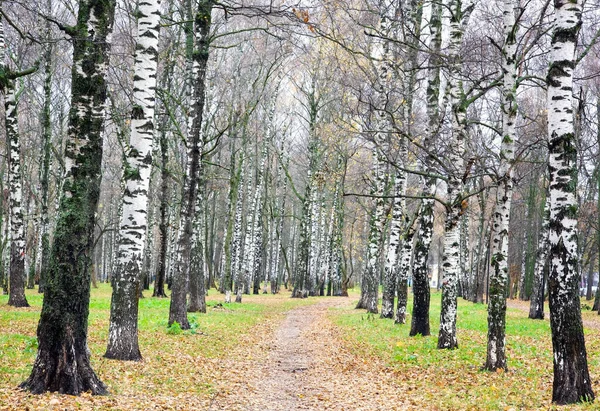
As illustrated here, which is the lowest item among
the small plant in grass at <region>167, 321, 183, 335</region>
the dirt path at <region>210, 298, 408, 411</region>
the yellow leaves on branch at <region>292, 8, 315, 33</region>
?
the dirt path at <region>210, 298, 408, 411</region>

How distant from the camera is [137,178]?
9.95 m

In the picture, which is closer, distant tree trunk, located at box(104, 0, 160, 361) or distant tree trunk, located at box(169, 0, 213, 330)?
distant tree trunk, located at box(104, 0, 160, 361)

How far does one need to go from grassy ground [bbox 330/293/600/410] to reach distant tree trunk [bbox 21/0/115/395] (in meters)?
5.07

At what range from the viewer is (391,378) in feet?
34.1

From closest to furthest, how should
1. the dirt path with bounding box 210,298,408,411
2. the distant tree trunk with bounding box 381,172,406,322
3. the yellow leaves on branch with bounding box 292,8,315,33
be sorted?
the dirt path with bounding box 210,298,408,411 < the yellow leaves on branch with bounding box 292,8,315,33 < the distant tree trunk with bounding box 381,172,406,322

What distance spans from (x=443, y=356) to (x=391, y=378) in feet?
7.14

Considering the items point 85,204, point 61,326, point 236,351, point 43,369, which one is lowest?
point 236,351

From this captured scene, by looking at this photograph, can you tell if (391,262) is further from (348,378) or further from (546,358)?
(348,378)

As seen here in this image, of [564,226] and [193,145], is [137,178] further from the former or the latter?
[564,226]

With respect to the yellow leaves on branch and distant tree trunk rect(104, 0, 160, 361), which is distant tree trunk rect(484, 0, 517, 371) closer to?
the yellow leaves on branch

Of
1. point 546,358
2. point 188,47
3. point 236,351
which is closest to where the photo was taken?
point 546,358

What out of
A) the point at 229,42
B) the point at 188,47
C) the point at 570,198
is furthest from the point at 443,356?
the point at 229,42

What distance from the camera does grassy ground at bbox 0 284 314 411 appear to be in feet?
22.9

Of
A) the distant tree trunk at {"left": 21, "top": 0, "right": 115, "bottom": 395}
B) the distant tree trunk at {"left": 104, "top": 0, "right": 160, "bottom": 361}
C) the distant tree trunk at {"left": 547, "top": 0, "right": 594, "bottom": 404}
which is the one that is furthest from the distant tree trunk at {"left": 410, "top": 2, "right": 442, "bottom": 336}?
the distant tree trunk at {"left": 21, "top": 0, "right": 115, "bottom": 395}
